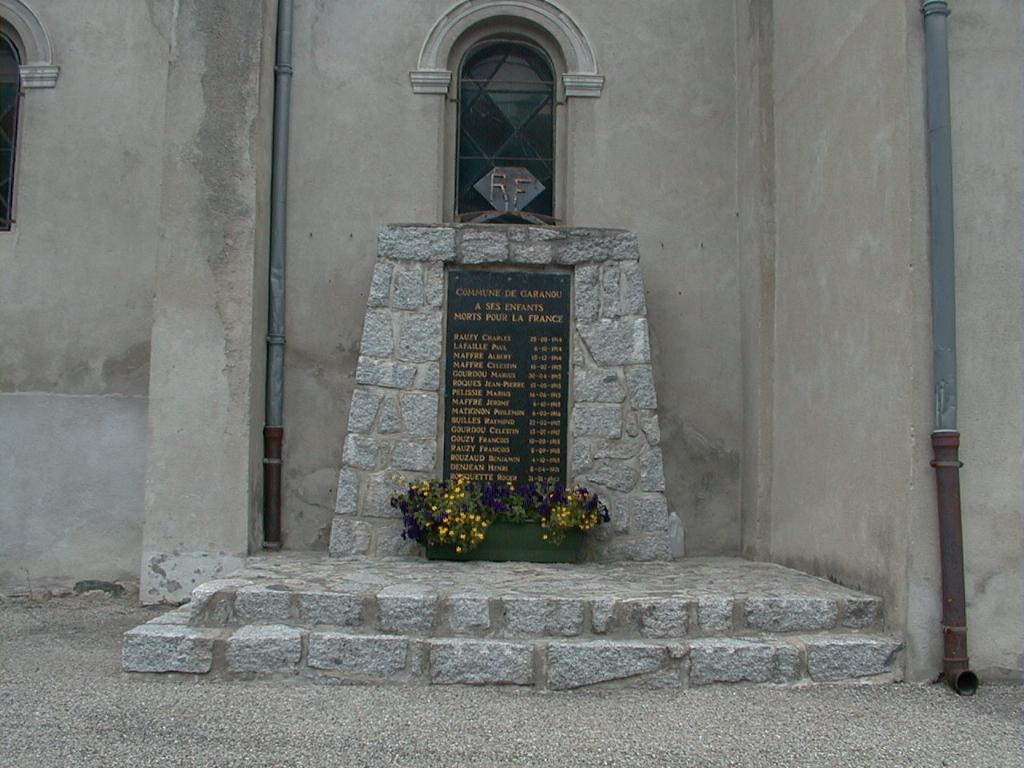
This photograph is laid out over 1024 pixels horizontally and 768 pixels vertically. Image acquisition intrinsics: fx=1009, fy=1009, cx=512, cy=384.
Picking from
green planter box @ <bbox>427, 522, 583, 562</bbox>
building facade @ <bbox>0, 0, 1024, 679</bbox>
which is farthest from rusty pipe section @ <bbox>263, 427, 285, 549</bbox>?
green planter box @ <bbox>427, 522, 583, 562</bbox>

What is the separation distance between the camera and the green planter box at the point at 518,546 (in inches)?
255

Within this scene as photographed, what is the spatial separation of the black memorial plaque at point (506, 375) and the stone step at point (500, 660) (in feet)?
6.56

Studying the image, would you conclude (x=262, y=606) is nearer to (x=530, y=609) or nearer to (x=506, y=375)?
(x=530, y=609)

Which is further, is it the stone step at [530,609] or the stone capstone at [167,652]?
the stone step at [530,609]

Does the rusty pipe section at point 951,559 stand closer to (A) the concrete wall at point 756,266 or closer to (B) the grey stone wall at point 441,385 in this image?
(A) the concrete wall at point 756,266

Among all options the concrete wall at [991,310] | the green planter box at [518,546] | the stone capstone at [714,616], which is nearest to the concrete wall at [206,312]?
the green planter box at [518,546]

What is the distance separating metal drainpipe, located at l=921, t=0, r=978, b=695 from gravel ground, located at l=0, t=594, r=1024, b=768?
10.6 inches

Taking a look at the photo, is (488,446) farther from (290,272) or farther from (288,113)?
(288,113)

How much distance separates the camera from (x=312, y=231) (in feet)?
24.1

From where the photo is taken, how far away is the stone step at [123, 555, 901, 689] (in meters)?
4.80

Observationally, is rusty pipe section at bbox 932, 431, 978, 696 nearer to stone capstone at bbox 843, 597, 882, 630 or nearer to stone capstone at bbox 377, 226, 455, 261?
stone capstone at bbox 843, 597, 882, 630

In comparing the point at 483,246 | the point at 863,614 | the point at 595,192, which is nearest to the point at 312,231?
the point at 483,246

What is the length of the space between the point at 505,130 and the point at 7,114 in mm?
3821

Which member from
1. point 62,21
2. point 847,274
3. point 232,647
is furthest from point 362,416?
point 62,21
